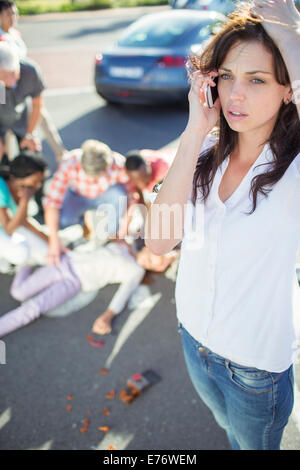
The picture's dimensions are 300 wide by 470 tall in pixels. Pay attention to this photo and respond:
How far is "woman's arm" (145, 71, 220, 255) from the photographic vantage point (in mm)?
1346

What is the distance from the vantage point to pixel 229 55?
4.36 feet

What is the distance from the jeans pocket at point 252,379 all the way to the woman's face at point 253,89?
0.80 meters

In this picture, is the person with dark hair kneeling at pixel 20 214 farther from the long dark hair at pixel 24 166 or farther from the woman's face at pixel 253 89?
the woman's face at pixel 253 89

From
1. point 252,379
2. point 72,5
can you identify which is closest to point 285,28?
point 252,379

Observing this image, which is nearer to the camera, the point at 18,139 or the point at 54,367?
the point at 54,367

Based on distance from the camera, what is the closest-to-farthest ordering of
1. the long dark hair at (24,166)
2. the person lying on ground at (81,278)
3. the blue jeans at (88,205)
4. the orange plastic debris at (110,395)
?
the orange plastic debris at (110,395) < the person lying on ground at (81,278) < the long dark hair at (24,166) < the blue jeans at (88,205)

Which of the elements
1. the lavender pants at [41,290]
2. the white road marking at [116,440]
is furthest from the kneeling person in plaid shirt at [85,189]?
the white road marking at [116,440]

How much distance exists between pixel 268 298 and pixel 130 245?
2519mm

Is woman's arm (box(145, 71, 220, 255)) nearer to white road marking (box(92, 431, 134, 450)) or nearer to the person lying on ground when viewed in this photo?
white road marking (box(92, 431, 134, 450))

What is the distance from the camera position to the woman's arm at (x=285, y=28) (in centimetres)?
119

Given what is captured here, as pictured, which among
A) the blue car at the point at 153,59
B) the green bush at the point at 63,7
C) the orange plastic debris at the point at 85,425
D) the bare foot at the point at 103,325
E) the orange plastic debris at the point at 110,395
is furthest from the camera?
the green bush at the point at 63,7
